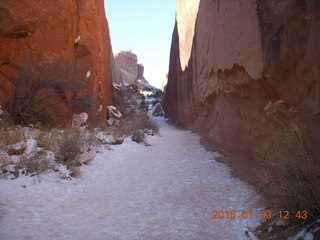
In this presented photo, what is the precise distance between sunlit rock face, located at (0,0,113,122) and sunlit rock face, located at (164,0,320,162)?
528 cm

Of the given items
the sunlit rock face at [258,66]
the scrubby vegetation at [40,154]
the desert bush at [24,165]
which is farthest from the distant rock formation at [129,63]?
the desert bush at [24,165]

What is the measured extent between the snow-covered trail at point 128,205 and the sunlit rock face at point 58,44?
511 centimetres

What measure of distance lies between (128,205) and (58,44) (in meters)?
8.30

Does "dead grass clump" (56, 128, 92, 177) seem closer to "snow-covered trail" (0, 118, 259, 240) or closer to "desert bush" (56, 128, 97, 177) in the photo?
"desert bush" (56, 128, 97, 177)

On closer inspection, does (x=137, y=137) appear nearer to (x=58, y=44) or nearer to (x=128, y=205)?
(x=58, y=44)

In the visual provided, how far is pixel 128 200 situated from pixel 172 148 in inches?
182

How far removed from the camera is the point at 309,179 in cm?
249

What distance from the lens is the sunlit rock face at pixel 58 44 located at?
8.73 metres

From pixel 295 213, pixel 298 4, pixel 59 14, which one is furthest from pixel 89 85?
pixel 295 213

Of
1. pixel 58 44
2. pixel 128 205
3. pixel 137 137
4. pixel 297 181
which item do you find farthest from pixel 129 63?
pixel 297 181

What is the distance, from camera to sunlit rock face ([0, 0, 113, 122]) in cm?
873

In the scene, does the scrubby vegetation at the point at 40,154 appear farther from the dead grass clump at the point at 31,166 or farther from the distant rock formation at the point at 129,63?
the distant rock formation at the point at 129,63
